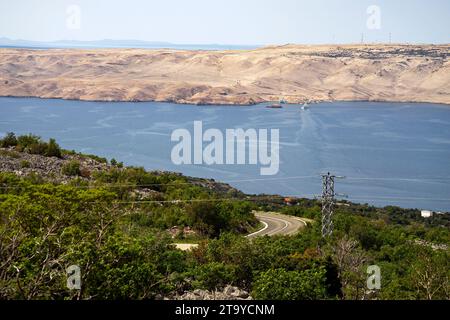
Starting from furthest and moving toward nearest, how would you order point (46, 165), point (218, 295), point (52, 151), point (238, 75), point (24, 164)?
1. point (238, 75)
2. point (52, 151)
3. point (46, 165)
4. point (24, 164)
5. point (218, 295)

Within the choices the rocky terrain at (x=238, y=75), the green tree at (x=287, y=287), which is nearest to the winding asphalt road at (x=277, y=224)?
the green tree at (x=287, y=287)

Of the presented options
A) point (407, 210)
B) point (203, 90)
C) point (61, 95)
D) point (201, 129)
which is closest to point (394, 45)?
point (203, 90)

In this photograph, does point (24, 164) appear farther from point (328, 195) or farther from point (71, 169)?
point (328, 195)

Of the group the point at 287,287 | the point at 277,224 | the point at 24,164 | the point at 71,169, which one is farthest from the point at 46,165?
the point at 287,287

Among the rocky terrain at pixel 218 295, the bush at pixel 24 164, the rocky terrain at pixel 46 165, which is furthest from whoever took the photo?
the bush at pixel 24 164

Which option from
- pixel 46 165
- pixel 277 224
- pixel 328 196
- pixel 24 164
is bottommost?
pixel 277 224

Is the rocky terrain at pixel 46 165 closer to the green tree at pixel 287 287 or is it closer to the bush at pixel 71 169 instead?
the bush at pixel 71 169
